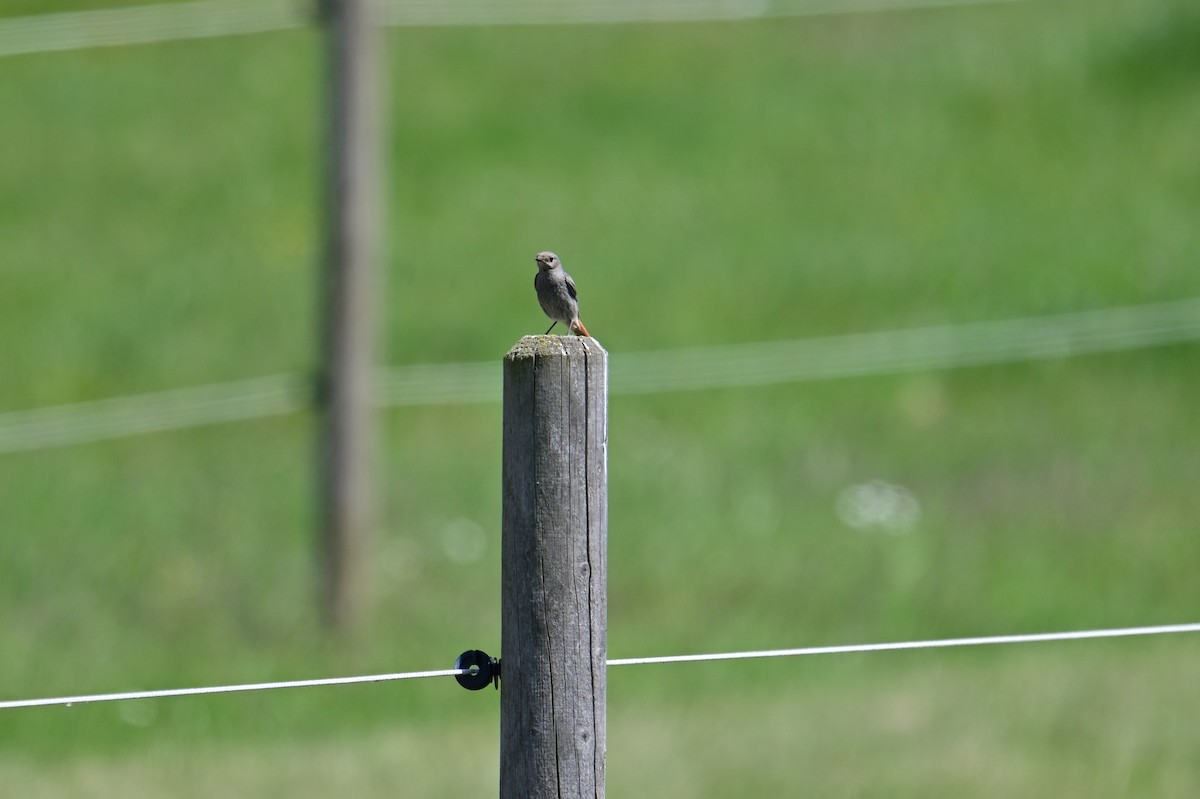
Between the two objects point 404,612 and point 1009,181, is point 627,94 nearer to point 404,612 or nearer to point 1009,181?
point 1009,181

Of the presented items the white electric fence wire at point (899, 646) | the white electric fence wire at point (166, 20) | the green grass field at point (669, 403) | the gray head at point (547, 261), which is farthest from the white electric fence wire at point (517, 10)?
the white electric fence wire at point (899, 646)

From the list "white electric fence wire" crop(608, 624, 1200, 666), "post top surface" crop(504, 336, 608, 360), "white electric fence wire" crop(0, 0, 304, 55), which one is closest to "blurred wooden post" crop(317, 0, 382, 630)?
"white electric fence wire" crop(0, 0, 304, 55)

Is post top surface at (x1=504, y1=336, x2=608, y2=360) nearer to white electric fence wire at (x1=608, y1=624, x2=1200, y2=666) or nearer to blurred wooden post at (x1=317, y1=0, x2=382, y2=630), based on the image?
white electric fence wire at (x1=608, y1=624, x2=1200, y2=666)

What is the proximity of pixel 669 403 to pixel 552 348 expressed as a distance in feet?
36.9

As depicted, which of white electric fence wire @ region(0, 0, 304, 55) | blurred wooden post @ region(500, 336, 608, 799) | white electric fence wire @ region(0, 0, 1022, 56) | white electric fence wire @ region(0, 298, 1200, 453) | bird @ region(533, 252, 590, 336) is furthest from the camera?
white electric fence wire @ region(0, 0, 1022, 56)

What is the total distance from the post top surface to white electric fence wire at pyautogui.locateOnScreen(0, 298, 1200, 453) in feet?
32.2

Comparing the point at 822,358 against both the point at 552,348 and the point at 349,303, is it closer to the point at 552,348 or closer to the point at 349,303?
the point at 349,303

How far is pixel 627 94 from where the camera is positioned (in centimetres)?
2148

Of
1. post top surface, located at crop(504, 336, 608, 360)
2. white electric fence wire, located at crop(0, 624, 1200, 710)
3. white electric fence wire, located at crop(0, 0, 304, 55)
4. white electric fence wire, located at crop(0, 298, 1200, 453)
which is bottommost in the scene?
white electric fence wire, located at crop(0, 624, 1200, 710)

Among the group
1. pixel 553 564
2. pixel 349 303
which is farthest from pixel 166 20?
pixel 553 564

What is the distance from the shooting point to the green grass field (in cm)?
824

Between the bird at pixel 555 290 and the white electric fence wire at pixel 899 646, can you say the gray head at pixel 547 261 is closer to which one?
the bird at pixel 555 290

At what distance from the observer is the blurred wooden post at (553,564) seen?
3.40 meters

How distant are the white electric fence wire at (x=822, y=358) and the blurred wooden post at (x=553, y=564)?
32.2ft
